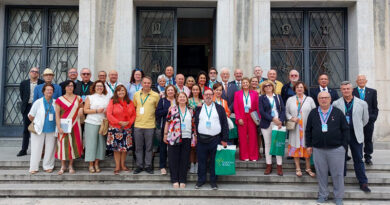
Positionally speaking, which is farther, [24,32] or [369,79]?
[24,32]

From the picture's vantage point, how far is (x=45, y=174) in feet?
18.6

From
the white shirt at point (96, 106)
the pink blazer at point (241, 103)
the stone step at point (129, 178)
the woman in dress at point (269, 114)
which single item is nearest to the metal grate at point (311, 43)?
the pink blazer at point (241, 103)

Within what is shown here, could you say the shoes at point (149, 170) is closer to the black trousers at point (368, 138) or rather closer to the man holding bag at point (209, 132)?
the man holding bag at point (209, 132)

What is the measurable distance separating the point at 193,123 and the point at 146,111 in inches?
39.3

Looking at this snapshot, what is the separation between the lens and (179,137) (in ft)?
17.1

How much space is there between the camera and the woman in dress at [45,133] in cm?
579

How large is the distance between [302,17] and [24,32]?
872 cm

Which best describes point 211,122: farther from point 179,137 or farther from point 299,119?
point 299,119

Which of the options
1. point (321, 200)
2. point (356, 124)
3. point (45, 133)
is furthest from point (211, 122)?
point (45, 133)

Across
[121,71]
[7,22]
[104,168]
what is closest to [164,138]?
[104,168]

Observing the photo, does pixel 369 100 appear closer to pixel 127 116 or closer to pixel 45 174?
pixel 127 116

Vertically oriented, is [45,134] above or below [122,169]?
above

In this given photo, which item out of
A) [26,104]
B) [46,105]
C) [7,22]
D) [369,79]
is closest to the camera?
[46,105]

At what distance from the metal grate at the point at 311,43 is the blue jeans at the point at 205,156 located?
4442 mm
